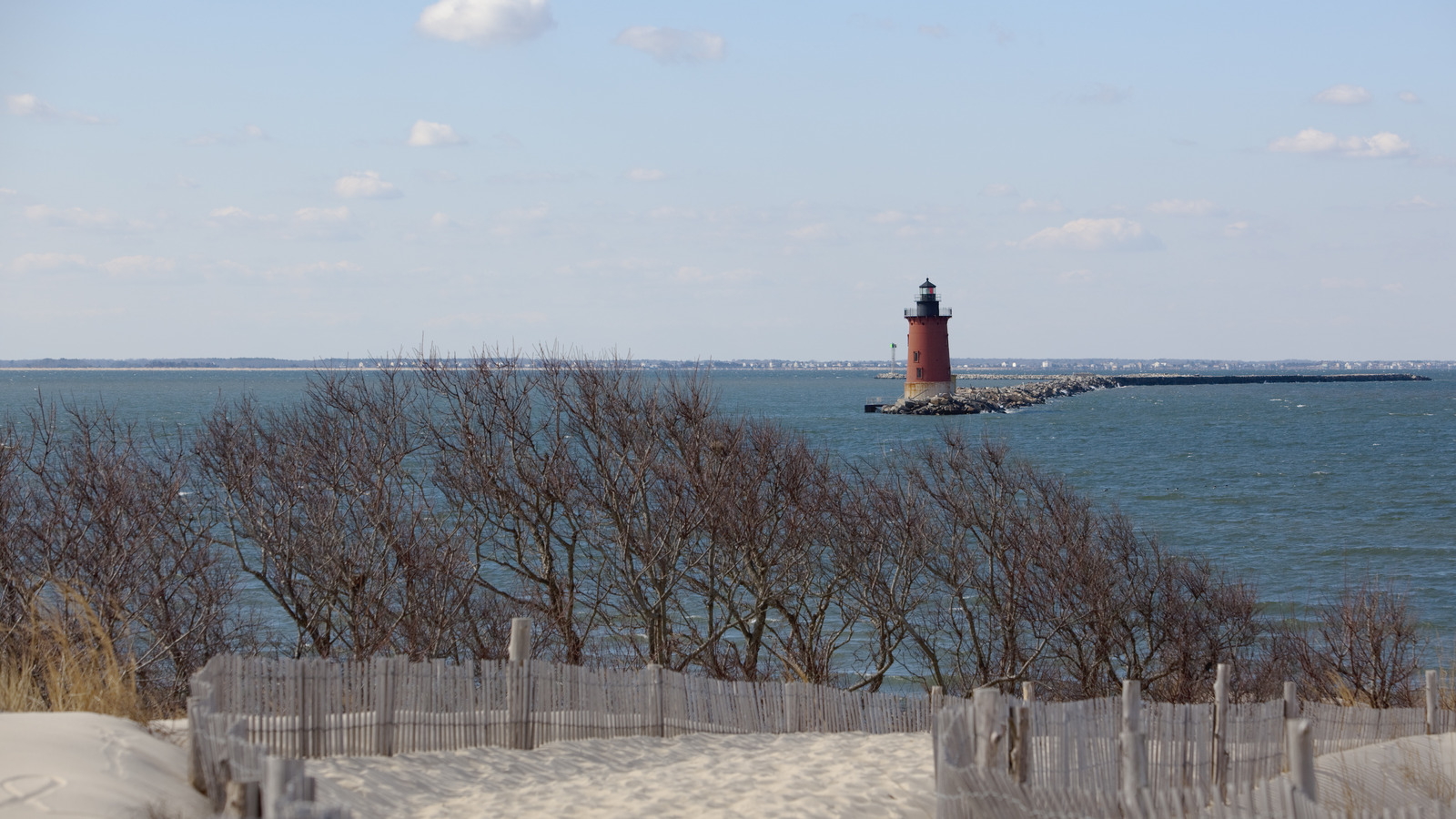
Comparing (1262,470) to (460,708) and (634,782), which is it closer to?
(634,782)

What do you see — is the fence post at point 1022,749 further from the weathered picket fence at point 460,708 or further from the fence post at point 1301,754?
the weathered picket fence at point 460,708

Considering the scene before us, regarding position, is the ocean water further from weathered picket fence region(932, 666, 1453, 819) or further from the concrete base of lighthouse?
weathered picket fence region(932, 666, 1453, 819)

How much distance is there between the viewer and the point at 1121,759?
907cm

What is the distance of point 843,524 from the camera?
24906 mm

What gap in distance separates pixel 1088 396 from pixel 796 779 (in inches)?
6187

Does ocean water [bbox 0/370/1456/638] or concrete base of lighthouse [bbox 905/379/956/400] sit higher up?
concrete base of lighthouse [bbox 905/379/956/400]

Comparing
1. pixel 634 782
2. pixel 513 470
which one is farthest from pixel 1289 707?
pixel 513 470

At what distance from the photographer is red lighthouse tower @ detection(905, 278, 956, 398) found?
297 feet

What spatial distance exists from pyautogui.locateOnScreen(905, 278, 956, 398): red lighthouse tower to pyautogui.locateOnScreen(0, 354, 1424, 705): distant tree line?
63.1 meters

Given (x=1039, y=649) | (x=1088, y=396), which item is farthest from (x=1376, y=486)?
(x=1088, y=396)

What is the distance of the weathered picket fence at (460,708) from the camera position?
346 inches

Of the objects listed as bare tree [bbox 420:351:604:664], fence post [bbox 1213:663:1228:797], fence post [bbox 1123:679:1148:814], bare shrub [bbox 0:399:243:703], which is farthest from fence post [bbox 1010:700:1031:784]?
bare tree [bbox 420:351:604:664]

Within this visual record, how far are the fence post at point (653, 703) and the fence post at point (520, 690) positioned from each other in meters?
1.54

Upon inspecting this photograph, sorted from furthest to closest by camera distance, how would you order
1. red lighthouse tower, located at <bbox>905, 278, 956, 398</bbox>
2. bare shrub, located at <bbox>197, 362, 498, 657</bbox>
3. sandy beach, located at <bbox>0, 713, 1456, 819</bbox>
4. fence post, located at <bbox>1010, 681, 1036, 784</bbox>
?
red lighthouse tower, located at <bbox>905, 278, 956, 398</bbox> → bare shrub, located at <bbox>197, 362, 498, 657</bbox> → fence post, located at <bbox>1010, 681, 1036, 784</bbox> → sandy beach, located at <bbox>0, 713, 1456, 819</bbox>
